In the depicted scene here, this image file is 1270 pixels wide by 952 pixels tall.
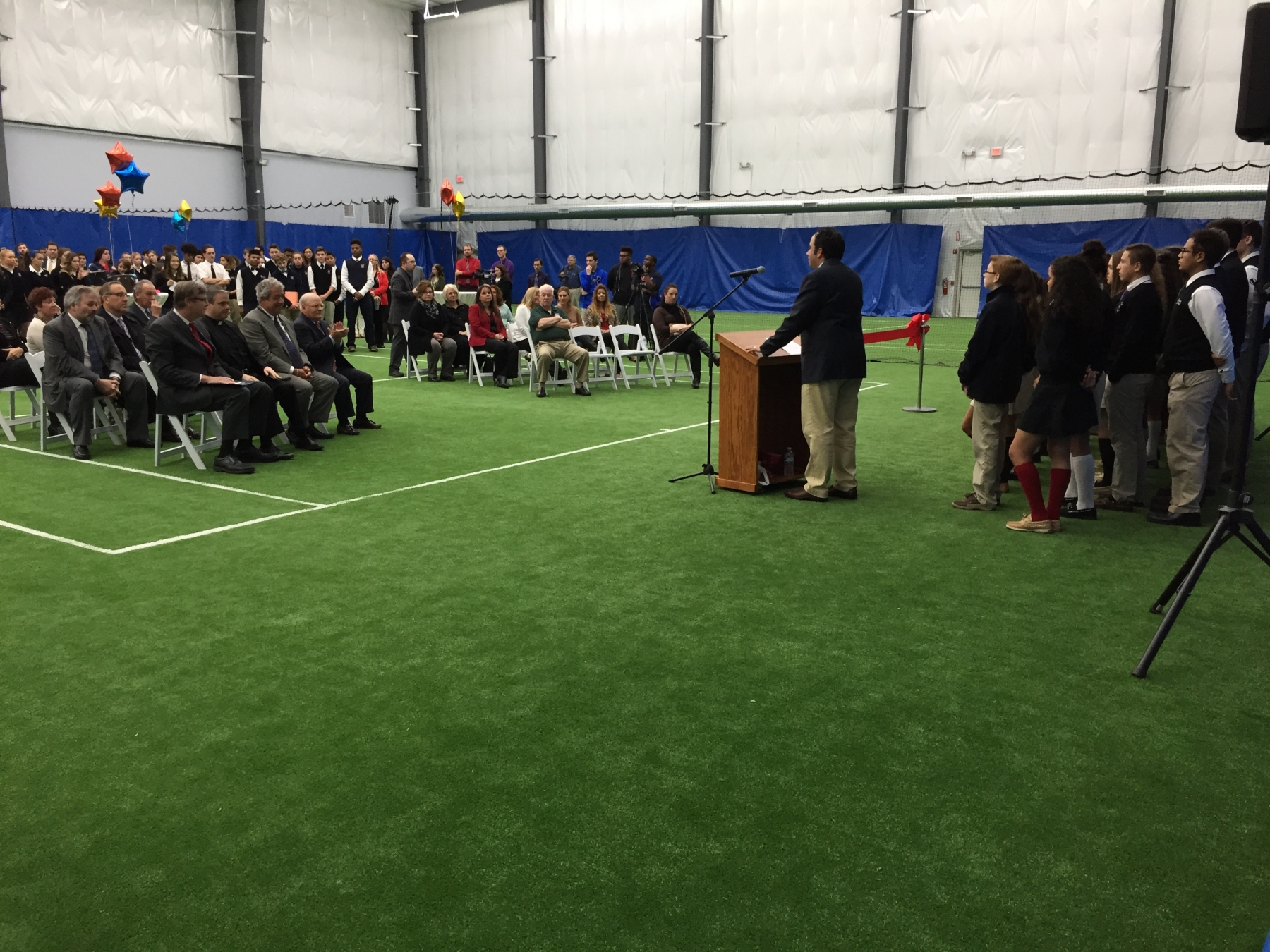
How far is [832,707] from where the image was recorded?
343cm

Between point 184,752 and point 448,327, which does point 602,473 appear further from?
point 448,327

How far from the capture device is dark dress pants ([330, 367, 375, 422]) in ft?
29.4

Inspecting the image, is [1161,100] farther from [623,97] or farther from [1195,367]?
[1195,367]

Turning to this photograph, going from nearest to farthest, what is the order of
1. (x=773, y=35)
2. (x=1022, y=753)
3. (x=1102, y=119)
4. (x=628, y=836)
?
(x=628, y=836) → (x=1022, y=753) → (x=1102, y=119) → (x=773, y=35)

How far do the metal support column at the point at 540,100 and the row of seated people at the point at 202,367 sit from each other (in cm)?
1886

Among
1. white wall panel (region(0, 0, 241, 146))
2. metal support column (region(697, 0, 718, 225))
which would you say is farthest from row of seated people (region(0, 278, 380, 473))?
metal support column (region(697, 0, 718, 225))

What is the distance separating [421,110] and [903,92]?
14.2 metres

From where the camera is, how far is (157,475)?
729 cm

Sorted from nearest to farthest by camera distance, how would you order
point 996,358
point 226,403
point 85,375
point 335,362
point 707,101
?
1. point 996,358
2. point 226,403
3. point 85,375
4. point 335,362
5. point 707,101

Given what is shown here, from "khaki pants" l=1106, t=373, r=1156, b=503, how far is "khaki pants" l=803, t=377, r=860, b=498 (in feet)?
5.28

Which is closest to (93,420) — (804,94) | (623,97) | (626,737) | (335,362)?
(335,362)

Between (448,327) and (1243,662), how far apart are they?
11.3 m

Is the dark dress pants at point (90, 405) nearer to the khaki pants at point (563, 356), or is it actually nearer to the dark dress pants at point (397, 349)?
the khaki pants at point (563, 356)

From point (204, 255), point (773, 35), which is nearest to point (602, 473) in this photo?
point (204, 255)
